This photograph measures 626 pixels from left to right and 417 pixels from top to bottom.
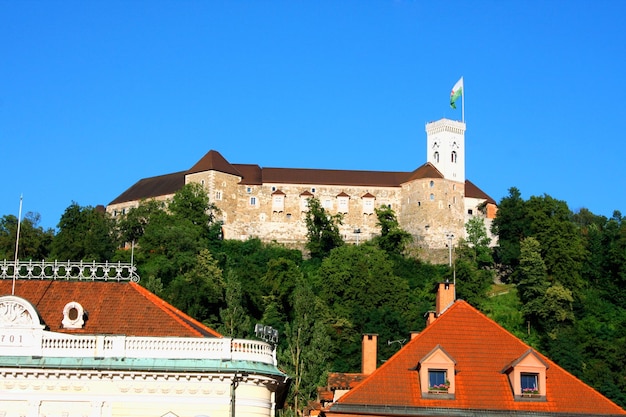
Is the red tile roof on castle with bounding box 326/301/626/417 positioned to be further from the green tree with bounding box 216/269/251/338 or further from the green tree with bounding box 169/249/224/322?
the green tree with bounding box 169/249/224/322

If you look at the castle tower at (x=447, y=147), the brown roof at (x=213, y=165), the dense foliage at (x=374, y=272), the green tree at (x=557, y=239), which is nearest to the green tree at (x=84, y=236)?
the dense foliage at (x=374, y=272)

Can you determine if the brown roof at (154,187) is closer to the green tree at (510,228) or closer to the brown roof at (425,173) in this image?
the brown roof at (425,173)

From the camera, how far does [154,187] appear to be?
519 feet

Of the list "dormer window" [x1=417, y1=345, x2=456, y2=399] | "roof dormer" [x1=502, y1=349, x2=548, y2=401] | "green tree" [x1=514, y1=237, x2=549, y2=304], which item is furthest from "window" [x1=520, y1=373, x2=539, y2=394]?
"green tree" [x1=514, y1=237, x2=549, y2=304]

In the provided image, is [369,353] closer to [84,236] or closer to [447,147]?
[84,236]

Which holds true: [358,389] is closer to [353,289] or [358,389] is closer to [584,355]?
[584,355]

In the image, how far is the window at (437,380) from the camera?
3919 cm

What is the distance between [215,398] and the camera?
40.2 metres

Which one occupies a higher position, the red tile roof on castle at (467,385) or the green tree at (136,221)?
the green tree at (136,221)

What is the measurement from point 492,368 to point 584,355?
63.3 m

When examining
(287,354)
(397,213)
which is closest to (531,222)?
(397,213)

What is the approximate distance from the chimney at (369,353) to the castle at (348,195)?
96447 mm

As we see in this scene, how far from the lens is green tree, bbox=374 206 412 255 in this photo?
145625 millimetres

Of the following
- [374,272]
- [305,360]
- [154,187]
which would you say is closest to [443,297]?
[305,360]
